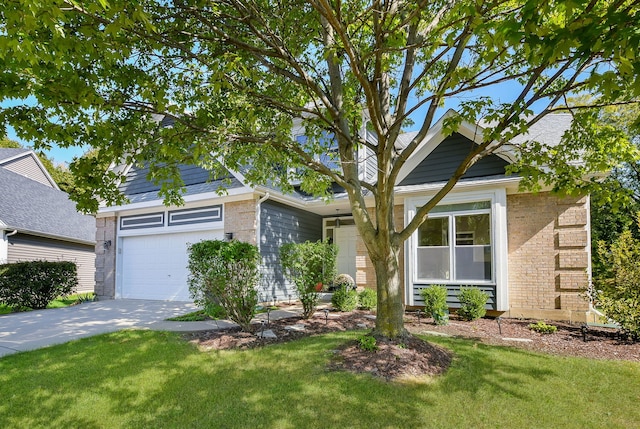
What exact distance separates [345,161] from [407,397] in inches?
142

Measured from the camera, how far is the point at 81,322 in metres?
8.63

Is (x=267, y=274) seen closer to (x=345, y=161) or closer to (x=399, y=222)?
(x=399, y=222)

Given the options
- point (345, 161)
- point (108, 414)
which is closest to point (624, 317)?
point (345, 161)

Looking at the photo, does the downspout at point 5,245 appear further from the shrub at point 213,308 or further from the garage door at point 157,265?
the shrub at point 213,308

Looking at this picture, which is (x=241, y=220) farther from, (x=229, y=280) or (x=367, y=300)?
(x=367, y=300)

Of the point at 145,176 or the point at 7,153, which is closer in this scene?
the point at 145,176

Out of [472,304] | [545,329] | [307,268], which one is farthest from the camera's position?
[472,304]

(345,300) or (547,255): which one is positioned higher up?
(547,255)

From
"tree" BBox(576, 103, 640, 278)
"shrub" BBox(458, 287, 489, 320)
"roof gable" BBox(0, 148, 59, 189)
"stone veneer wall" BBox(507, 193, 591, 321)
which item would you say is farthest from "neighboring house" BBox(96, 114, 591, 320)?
"roof gable" BBox(0, 148, 59, 189)

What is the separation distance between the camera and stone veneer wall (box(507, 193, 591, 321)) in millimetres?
8852

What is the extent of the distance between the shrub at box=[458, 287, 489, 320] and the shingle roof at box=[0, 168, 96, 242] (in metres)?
17.2

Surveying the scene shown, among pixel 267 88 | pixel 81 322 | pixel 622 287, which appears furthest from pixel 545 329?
pixel 81 322

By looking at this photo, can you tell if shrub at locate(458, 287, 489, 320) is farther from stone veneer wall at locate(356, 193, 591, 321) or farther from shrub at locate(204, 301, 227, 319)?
shrub at locate(204, 301, 227, 319)

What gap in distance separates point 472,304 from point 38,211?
64.3 feet
